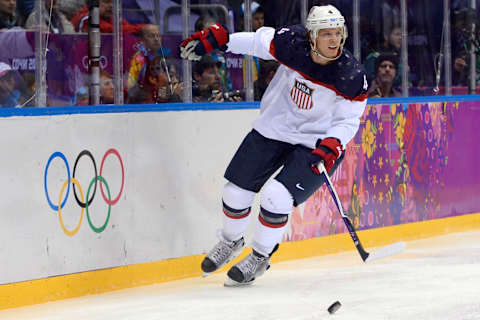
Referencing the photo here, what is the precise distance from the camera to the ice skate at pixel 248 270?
542cm

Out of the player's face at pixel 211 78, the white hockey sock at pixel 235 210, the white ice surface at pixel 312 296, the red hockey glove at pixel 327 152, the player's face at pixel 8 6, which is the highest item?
the player's face at pixel 8 6

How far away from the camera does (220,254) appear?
18.1 ft

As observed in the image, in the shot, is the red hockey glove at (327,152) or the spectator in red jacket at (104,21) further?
the spectator in red jacket at (104,21)

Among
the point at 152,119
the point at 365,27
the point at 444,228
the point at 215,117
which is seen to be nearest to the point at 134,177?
the point at 152,119

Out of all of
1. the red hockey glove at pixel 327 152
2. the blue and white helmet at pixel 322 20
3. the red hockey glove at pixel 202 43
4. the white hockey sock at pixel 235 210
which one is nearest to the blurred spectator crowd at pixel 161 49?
the red hockey glove at pixel 202 43

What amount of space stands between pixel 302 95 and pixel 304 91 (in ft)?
0.07

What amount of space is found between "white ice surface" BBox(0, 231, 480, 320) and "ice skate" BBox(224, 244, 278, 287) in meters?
0.06

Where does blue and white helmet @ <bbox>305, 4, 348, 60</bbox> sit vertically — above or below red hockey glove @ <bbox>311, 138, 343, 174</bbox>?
above

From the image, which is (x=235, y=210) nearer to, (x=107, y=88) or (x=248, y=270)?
(x=248, y=270)

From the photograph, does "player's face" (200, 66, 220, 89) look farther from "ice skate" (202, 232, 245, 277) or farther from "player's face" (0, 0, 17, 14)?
"player's face" (0, 0, 17, 14)

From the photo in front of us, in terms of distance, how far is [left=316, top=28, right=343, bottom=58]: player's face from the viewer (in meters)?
5.27

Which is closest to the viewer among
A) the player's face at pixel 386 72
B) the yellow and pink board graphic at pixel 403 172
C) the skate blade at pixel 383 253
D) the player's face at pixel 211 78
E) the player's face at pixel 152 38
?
the skate blade at pixel 383 253

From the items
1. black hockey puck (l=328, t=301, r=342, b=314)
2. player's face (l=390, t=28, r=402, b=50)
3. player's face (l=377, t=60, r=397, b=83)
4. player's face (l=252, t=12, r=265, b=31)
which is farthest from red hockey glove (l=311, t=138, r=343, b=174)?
player's face (l=390, t=28, r=402, b=50)

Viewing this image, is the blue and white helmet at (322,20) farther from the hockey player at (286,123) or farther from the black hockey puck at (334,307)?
the black hockey puck at (334,307)
